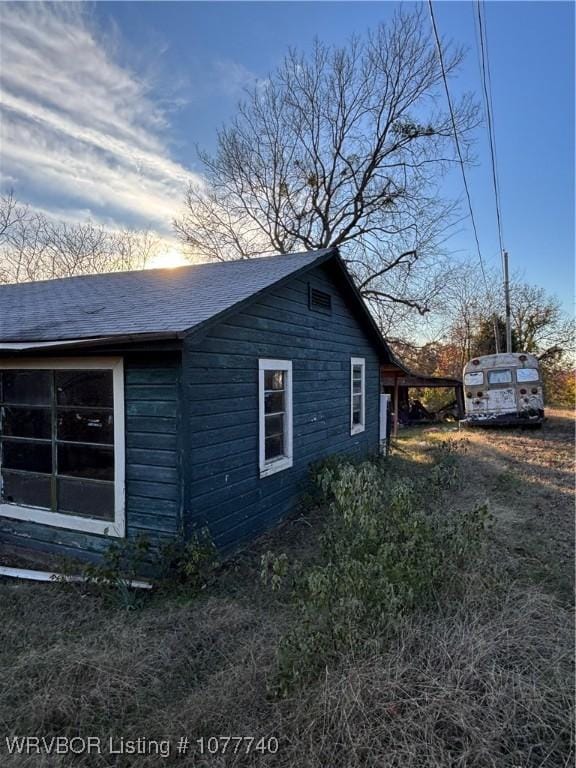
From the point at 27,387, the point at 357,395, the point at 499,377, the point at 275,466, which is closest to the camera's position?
the point at 27,387

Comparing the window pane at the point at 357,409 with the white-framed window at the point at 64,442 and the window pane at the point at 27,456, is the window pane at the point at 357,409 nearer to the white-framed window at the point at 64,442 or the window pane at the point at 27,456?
the white-framed window at the point at 64,442

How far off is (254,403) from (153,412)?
59.8 inches

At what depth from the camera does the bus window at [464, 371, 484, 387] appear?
15266 millimetres

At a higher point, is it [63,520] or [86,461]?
[86,461]

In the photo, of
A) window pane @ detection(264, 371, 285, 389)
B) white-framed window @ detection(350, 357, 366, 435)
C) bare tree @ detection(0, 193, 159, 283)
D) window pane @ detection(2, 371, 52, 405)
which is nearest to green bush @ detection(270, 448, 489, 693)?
window pane @ detection(264, 371, 285, 389)

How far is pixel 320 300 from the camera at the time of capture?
7.51m

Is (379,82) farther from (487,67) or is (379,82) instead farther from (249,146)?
(487,67)

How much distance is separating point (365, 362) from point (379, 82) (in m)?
15.2

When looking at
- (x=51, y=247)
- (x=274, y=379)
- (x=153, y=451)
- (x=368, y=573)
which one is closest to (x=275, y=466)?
(x=274, y=379)

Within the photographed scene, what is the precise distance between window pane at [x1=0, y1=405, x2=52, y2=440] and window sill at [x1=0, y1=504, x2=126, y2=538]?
2.71 ft

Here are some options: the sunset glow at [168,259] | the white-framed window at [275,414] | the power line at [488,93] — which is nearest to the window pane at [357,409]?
the white-framed window at [275,414]

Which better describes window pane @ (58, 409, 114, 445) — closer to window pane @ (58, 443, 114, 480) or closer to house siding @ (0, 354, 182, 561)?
window pane @ (58, 443, 114, 480)

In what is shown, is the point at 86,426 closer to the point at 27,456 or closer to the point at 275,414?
the point at 27,456

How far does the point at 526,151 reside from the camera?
10727 mm
